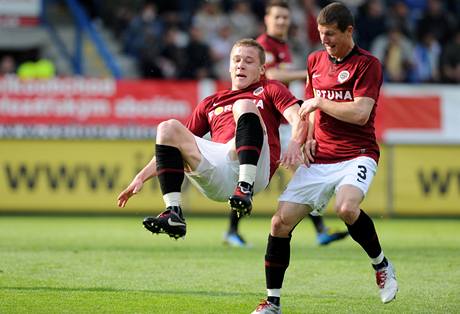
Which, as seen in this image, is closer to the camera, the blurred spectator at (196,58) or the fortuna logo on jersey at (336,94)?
the fortuna logo on jersey at (336,94)

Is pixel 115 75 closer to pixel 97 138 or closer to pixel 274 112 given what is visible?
pixel 97 138

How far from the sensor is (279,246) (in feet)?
24.9

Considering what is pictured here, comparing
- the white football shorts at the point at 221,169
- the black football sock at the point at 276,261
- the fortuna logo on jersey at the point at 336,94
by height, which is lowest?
the black football sock at the point at 276,261

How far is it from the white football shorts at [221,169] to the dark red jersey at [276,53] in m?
4.57

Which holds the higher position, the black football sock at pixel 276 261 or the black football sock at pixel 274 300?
the black football sock at pixel 276 261

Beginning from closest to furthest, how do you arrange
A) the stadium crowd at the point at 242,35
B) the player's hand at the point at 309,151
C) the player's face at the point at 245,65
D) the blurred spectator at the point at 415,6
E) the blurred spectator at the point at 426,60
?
the player's hand at the point at 309,151, the player's face at the point at 245,65, the stadium crowd at the point at 242,35, the blurred spectator at the point at 426,60, the blurred spectator at the point at 415,6

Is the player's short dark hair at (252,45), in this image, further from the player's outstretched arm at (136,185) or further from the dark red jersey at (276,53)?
the dark red jersey at (276,53)

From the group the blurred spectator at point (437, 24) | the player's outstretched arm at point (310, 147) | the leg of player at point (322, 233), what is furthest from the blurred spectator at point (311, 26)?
the player's outstretched arm at point (310, 147)

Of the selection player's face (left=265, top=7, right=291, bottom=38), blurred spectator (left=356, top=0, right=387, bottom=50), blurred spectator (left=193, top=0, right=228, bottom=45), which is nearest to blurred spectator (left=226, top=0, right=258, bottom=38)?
blurred spectator (left=193, top=0, right=228, bottom=45)

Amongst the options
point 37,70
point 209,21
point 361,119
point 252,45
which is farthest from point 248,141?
point 209,21

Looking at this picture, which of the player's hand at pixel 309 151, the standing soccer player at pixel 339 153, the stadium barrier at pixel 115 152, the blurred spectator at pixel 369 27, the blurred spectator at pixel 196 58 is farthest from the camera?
the blurred spectator at pixel 369 27

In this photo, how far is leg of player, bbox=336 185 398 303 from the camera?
295 inches

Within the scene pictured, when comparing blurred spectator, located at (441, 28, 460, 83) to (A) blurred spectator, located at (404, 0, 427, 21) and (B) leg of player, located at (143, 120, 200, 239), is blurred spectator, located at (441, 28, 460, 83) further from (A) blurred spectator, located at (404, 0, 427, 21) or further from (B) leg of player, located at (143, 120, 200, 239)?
(B) leg of player, located at (143, 120, 200, 239)

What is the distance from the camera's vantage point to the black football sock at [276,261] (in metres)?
7.45
